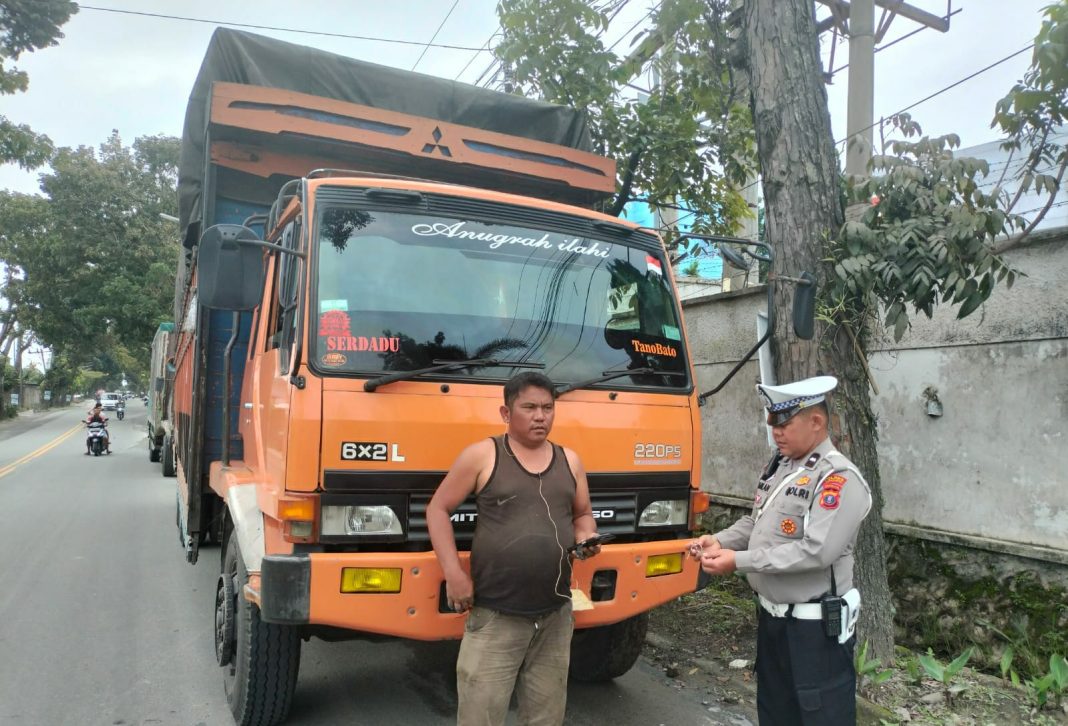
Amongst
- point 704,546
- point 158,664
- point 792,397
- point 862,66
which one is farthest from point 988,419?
point 158,664

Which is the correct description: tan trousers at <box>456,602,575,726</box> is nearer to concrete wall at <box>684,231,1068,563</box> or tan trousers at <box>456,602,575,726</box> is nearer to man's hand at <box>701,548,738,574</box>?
man's hand at <box>701,548,738,574</box>

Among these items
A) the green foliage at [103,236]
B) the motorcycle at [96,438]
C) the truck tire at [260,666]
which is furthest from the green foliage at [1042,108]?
the green foliage at [103,236]

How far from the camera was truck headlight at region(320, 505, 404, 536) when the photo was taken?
317cm

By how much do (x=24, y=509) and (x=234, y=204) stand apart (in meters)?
8.46

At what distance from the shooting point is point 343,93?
17.1 ft

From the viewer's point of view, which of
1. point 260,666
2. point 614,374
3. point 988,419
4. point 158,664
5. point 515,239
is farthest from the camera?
point 988,419

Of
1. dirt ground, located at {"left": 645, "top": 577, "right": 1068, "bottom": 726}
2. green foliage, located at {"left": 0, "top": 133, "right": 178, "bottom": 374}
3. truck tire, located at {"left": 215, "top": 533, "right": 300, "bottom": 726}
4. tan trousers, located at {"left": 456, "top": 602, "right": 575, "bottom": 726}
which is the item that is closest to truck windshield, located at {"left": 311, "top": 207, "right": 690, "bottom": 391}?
tan trousers, located at {"left": 456, "top": 602, "right": 575, "bottom": 726}

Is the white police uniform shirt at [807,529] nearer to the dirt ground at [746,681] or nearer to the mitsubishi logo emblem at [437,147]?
the dirt ground at [746,681]

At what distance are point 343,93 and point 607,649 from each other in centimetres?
374

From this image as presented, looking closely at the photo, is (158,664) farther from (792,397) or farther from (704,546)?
(792,397)

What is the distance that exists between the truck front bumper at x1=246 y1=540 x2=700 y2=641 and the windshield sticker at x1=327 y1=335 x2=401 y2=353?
0.82 m

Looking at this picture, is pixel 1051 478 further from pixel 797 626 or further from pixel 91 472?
pixel 91 472

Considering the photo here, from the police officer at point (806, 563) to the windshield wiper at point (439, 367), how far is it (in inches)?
43.6

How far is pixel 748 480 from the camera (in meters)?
7.43
